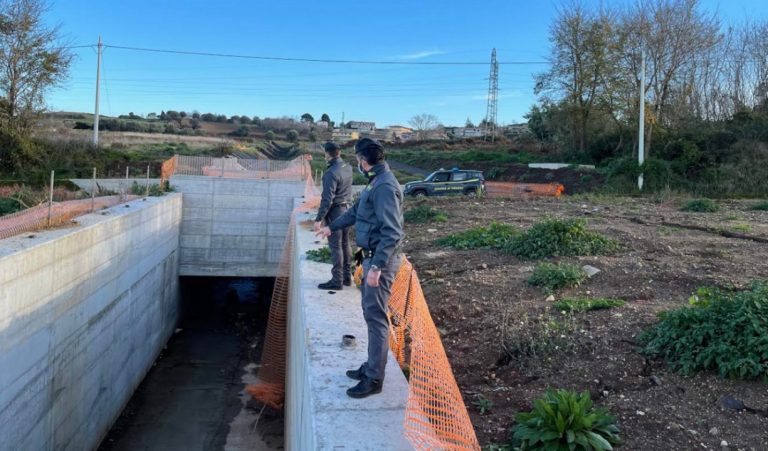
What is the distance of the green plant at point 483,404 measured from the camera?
3.92m

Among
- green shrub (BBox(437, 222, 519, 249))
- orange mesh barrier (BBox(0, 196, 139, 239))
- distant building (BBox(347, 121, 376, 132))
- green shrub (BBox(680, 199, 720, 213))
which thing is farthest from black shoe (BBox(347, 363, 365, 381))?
distant building (BBox(347, 121, 376, 132))

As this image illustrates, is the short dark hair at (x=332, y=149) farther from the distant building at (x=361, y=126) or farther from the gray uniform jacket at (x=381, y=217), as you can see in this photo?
the distant building at (x=361, y=126)

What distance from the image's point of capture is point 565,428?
311cm

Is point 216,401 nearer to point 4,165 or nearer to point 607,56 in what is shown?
point 4,165

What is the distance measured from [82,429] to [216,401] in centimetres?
327

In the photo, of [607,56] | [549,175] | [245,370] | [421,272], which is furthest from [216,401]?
[607,56]

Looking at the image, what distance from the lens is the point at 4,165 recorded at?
25.7 m

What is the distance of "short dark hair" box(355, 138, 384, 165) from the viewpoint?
3758mm

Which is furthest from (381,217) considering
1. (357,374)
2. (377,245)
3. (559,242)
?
(559,242)

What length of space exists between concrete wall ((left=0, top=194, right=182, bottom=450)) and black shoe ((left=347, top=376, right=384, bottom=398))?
5290mm

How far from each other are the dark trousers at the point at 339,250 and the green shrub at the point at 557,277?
215 centimetres

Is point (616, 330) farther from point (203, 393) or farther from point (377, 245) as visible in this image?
point (203, 393)

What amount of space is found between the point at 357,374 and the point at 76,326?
6.94m

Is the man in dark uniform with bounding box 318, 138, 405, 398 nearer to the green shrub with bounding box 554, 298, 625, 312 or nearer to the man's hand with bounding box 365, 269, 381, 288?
the man's hand with bounding box 365, 269, 381, 288
